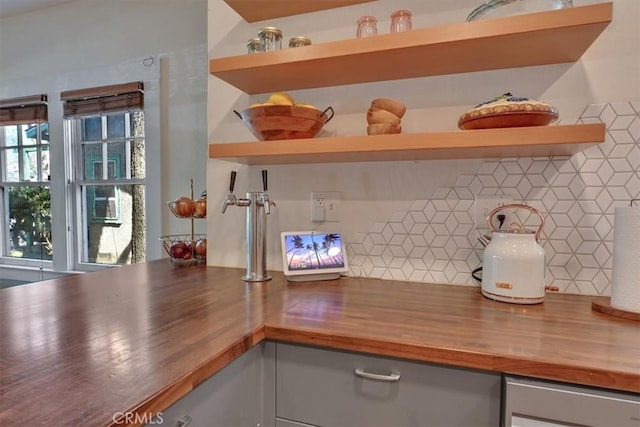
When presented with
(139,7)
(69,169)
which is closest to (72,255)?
(69,169)

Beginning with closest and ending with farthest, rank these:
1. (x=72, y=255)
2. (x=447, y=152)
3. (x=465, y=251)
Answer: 1. (x=447, y=152)
2. (x=465, y=251)
3. (x=72, y=255)

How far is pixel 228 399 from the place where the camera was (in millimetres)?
730

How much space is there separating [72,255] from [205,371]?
250 cm

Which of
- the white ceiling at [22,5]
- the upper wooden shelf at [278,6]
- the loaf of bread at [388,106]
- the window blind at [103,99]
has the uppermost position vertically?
the white ceiling at [22,5]

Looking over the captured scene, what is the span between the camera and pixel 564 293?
1.13m

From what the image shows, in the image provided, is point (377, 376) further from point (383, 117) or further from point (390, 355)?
point (383, 117)

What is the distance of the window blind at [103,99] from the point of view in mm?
2279

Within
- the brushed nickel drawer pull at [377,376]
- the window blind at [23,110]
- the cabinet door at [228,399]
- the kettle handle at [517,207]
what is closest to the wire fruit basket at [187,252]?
the cabinet door at [228,399]

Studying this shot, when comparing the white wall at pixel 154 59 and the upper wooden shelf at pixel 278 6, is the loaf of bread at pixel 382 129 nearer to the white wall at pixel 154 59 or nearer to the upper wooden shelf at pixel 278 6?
the upper wooden shelf at pixel 278 6

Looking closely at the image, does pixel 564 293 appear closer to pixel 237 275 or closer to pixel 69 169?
pixel 237 275

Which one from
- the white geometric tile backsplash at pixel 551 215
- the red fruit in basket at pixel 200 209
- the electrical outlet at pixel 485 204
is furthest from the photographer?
the red fruit in basket at pixel 200 209

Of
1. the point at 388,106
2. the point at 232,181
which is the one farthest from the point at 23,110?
the point at 388,106

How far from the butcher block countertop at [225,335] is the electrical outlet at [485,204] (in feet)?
0.75
